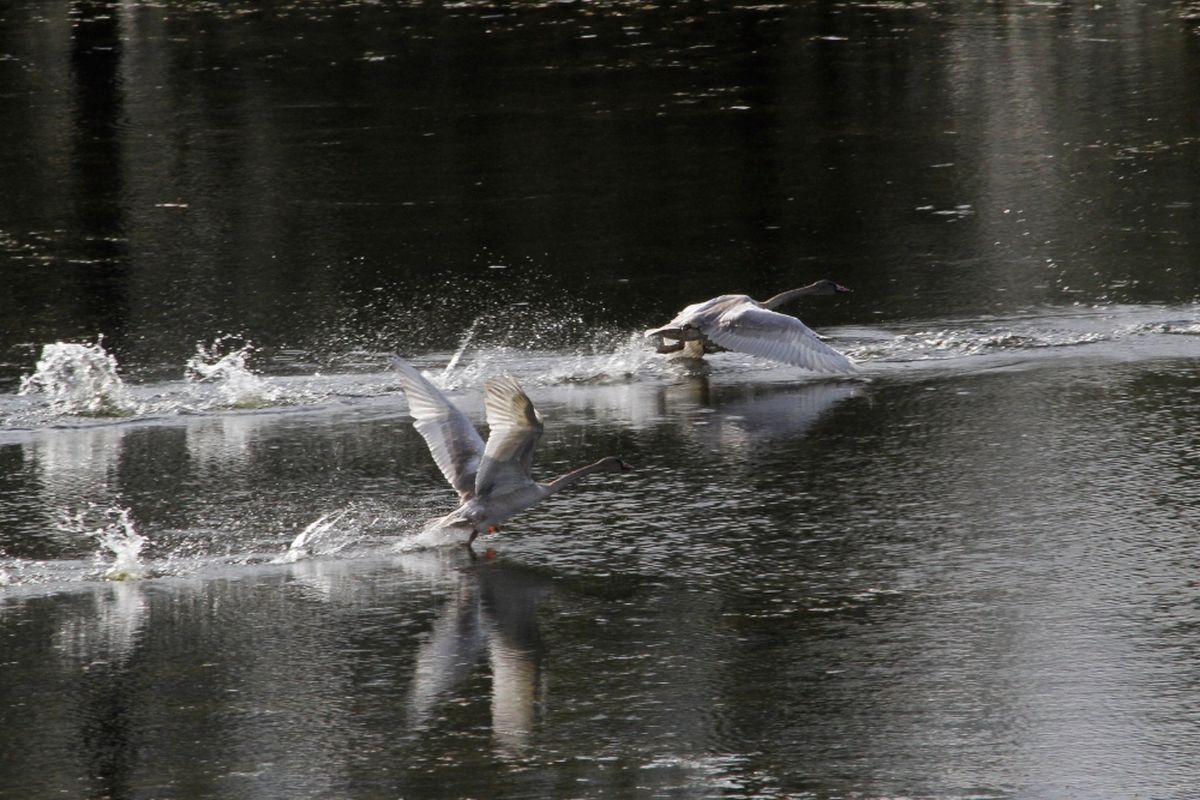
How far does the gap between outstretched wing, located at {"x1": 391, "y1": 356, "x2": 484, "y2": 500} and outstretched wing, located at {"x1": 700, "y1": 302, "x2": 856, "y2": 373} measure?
2791mm

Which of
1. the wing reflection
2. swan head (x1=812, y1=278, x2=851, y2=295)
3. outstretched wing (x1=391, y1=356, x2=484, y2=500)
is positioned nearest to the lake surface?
the wing reflection

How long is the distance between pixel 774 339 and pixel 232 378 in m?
3.10

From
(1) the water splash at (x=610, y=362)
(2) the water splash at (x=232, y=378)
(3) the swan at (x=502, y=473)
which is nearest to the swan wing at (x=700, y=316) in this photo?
(1) the water splash at (x=610, y=362)

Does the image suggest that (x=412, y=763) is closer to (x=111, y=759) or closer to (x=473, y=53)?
(x=111, y=759)

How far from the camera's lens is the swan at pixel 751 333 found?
35.1 feet

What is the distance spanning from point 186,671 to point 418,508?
2.05 meters

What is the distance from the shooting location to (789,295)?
1135 cm

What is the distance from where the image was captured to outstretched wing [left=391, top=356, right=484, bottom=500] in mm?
8258

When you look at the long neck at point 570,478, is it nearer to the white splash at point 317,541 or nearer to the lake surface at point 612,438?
the lake surface at point 612,438

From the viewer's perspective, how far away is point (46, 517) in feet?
28.1

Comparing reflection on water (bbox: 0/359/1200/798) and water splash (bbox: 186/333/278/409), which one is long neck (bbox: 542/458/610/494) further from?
water splash (bbox: 186/333/278/409)

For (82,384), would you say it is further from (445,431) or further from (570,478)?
(570,478)

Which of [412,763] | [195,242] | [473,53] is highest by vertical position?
[473,53]

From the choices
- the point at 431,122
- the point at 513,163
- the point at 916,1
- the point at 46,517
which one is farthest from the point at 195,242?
the point at 916,1
